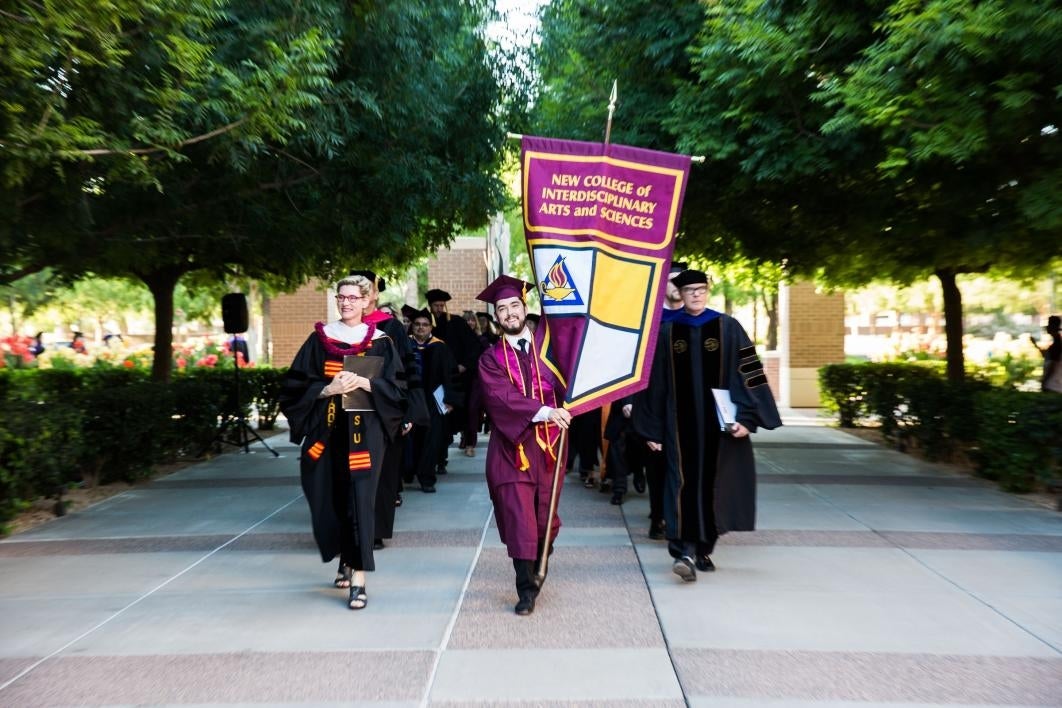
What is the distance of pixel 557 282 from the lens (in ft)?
19.8

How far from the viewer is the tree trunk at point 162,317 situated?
14.2m

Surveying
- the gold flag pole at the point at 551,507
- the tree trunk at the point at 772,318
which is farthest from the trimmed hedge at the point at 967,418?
the tree trunk at the point at 772,318

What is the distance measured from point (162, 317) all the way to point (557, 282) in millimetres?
9948

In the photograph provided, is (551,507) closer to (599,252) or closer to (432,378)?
(599,252)

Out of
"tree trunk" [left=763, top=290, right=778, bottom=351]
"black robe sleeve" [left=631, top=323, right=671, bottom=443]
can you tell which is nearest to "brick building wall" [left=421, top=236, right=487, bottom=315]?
"tree trunk" [left=763, top=290, right=778, bottom=351]

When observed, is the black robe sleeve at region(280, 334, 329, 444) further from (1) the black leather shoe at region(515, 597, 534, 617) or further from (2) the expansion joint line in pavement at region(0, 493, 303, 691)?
(1) the black leather shoe at region(515, 597, 534, 617)

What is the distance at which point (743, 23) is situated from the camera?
916 cm

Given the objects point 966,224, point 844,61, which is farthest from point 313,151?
point 966,224

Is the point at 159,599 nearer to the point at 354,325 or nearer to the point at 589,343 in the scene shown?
the point at 354,325

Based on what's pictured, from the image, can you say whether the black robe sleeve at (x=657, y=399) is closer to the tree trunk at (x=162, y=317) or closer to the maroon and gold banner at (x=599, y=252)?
the maroon and gold banner at (x=599, y=252)

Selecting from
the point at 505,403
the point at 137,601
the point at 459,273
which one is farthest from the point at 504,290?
the point at 459,273

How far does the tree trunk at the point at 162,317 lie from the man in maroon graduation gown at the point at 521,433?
929 centimetres

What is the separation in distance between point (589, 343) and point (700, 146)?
473cm

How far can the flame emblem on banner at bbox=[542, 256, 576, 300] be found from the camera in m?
6.02
